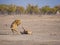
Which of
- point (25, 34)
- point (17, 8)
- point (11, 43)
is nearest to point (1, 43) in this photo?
point (11, 43)

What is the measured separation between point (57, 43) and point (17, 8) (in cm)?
4408

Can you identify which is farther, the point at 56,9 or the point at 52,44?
the point at 56,9

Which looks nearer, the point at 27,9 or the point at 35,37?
the point at 35,37

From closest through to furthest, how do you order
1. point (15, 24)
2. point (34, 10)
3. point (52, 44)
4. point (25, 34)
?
point (52, 44)
point (25, 34)
point (15, 24)
point (34, 10)

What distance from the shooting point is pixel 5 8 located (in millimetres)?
52594

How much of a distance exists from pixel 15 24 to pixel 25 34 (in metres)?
1.32

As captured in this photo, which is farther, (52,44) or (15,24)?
(15,24)

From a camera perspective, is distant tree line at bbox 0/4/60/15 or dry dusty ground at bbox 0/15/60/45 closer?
dry dusty ground at bbox 0/15/60/45

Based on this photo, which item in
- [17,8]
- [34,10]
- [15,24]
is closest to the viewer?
[15,24]

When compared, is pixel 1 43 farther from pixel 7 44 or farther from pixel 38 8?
pixel 38 8

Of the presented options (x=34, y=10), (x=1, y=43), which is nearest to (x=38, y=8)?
(x=34, y=10)

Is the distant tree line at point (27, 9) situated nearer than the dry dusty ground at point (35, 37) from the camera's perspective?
No

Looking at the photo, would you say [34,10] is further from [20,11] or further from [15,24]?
[15,24]

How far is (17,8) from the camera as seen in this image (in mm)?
54438
